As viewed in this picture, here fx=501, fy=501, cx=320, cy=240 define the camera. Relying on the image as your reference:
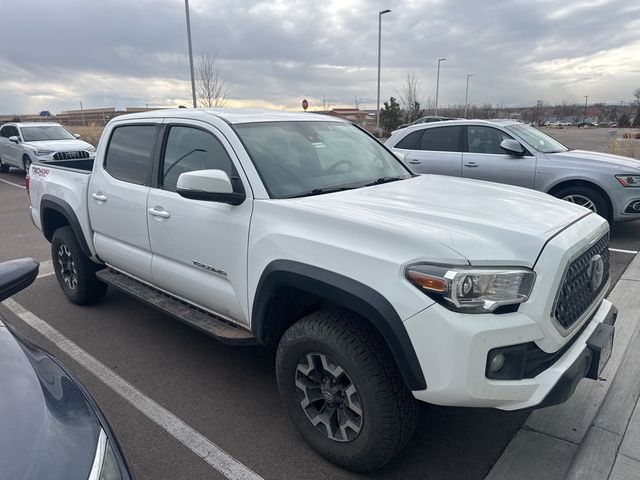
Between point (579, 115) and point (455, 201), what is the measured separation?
320ft

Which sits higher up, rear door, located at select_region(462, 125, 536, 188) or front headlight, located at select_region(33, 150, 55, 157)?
rear door, located at select_region(462, 125, 536, 188)

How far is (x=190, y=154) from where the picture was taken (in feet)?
11.8

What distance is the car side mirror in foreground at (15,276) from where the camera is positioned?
216cm

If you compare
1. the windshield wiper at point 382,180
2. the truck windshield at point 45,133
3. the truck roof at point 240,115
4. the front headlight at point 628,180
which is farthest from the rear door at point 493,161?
the truck windshield at point 45,133

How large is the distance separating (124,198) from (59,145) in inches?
508

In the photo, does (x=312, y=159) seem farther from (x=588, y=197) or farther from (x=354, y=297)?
(x=588, y=197)

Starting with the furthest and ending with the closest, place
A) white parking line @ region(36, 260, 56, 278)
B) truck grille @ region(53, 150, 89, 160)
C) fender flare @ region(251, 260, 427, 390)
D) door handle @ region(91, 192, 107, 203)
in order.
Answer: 1. truck grille @ region(53, 150, 89, 160)
2. white parking line @ region(36, 260, 56, 278)
3. door handle @ region(91, 192, 107, 203)
4. fender flare @ region(251, 260, 427, 390)

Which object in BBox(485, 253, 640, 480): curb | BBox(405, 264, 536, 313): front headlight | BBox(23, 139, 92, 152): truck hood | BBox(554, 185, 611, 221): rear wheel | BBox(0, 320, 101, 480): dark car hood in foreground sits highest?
BBox(405, 264, 536, 313): front headlight

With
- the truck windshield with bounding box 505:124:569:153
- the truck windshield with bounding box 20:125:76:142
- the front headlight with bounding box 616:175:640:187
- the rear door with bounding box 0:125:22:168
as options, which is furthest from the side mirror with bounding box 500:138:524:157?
the rear door with bounding box 0:125:22:168

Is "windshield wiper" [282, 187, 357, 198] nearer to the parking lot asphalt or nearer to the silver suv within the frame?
the parking lot asphalt

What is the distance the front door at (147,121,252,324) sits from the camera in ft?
9.92

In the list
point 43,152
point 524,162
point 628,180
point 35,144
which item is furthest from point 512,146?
point 35,144

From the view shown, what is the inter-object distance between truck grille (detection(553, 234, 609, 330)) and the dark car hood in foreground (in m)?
1.98

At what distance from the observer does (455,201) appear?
9.59 ft
